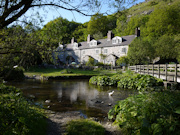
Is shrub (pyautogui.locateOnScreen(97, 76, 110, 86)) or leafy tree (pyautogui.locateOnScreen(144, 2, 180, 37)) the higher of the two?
leafy tree (pyautogui.locateOnScreen(144, 2, 180, 37))

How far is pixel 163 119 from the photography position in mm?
4102

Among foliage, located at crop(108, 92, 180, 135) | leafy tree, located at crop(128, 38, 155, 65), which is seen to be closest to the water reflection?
foliage, located at crop(108, 92, 180, 135)

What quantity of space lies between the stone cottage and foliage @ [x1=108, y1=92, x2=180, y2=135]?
32.5 m

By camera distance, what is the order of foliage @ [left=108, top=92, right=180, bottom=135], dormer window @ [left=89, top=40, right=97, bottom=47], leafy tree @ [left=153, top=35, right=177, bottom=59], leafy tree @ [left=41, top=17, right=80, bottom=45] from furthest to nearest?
dormer window @ [left=89, top=40, right=97, bottom=47], leafy tree @ [left=153, top=35, right=177, bottom=59], foliage @ [left=108, top=92, right=180, bottom=135], leafy tree @ [left=41, top=17, right=80, bottom=45]

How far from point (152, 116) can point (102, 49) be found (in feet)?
135

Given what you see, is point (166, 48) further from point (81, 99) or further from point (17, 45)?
point (17, 45)

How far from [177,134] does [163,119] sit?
47 cm

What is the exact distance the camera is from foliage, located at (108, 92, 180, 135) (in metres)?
3.95

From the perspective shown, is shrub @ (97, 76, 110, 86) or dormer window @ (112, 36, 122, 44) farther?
dormer window @ (112, 36, 122, 44)

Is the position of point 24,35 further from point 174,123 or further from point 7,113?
point 174,123

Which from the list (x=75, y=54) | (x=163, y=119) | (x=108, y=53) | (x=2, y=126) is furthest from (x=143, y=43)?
(x=2, y=126)

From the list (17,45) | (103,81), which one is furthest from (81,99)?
(17,45)

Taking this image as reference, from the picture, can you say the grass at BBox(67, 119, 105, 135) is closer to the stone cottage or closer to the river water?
the river water

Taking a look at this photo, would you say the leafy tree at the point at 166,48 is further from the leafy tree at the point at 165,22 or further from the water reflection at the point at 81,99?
the water reflection at the point at 81,99
